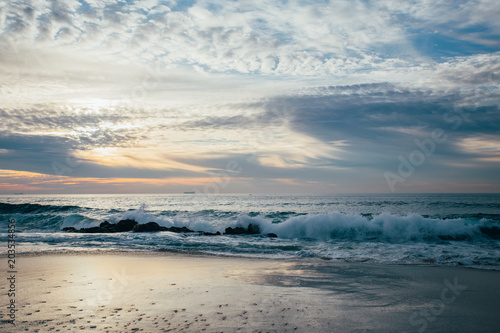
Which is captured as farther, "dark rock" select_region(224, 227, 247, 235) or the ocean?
"dark rock" select_region(224, 227, 247, 235)

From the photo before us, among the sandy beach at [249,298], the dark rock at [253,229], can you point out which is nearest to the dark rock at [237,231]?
the dark rock at [253,229]

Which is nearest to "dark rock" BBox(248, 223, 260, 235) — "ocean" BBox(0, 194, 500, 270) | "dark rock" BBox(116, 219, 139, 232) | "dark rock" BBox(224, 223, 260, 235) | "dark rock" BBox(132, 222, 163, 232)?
"dark rock" BBox(224, 223, 260, 235)

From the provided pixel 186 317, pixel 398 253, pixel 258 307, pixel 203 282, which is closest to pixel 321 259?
pixel 398 253

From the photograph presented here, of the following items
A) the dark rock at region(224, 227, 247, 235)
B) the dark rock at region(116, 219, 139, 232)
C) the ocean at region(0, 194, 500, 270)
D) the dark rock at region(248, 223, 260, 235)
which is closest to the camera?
the ocean at region(0, 194, 500, 270)

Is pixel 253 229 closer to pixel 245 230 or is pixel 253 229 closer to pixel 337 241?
pixel 245 230

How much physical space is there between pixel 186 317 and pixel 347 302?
2.93 meters

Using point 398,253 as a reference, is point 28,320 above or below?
above

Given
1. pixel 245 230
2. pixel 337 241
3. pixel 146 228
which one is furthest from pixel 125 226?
pixel 337 241

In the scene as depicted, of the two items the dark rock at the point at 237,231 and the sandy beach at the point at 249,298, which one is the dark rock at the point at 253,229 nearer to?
the dark rock at the point at 237,231

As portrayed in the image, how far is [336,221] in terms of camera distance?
65.2 feet

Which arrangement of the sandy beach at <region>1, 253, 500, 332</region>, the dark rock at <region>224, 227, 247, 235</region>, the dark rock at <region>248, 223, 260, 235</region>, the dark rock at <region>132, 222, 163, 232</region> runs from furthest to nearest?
the dark rock at <region>248, 223, 260, 235</region>
the dark rock at <region>224, 227, 247, 235</region>
the dark rock at <region>132, 222, 163, 232</region>
the sandy beach at <region>1, 253, 500, 332</region>

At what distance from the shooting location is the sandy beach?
4.64 metres

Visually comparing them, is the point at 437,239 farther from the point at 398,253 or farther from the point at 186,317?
the point at 186,317

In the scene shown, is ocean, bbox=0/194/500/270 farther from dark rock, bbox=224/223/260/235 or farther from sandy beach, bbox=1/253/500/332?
sandy beach, bbox=1/253/500/332
